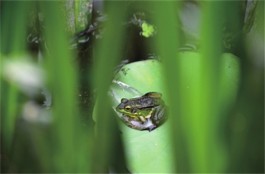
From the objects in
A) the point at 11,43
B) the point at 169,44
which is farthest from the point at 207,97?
the point at 11,43

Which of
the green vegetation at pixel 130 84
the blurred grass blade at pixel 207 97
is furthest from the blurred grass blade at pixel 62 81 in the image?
the blurred grass blade at pixel 207 97

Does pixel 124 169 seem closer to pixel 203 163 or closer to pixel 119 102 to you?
pixel 119 102

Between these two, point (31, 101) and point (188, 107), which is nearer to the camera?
point (188, 107)

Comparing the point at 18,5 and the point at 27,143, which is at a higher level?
the point at 18,5

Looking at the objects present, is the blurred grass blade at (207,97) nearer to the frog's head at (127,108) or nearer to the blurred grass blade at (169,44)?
the blurred grass blade at (169,44)

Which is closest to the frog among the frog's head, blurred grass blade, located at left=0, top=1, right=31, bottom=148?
the frog's head

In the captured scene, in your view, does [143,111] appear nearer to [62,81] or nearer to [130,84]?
[130,84]

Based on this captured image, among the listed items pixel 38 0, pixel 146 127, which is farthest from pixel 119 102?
pixel 38 0
